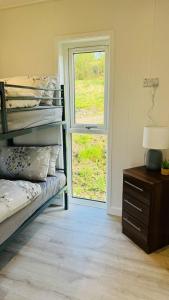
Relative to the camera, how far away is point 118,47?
90.1 inches

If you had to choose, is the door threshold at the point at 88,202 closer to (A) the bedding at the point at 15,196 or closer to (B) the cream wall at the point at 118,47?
(B) the cream wall at the point at 118,47

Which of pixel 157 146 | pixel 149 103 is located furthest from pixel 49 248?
pixel 149 103

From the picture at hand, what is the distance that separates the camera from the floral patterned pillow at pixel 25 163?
7.75ft

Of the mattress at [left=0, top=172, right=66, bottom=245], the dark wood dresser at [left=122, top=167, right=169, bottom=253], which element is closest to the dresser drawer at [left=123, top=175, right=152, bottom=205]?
the dark wood dresser at [left=122, top=167, right=169, bottom=253]

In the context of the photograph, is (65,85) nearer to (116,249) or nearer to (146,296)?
(116,249)

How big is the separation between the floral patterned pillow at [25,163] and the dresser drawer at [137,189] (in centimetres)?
87

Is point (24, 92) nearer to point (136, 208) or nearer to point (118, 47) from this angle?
point (118, 47)

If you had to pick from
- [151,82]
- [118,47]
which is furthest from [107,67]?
[151,82]

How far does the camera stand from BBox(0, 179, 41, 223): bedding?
1.67 m

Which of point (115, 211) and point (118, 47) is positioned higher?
point (118, 47)

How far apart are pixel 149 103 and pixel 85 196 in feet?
4.80

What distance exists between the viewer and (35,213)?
2078 mm

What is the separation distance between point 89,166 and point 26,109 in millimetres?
1284

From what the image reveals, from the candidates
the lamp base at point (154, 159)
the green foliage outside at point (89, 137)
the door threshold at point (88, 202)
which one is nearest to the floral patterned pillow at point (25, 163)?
the green foliage outside at point (89, 137)
